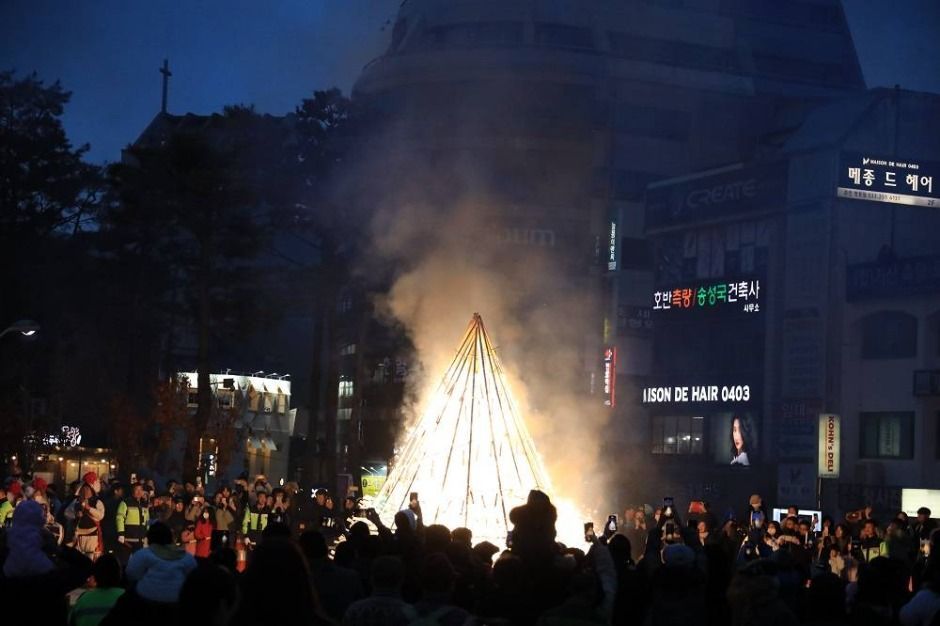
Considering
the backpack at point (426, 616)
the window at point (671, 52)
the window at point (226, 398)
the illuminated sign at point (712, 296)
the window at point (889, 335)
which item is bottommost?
the backpack at point (426, 616)

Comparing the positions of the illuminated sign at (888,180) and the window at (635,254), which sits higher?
the illuminated sign at (888,180)

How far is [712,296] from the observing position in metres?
53.3

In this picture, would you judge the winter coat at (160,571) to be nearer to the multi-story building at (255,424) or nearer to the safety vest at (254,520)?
the safety vest at (254,520)

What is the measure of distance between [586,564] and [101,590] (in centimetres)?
348

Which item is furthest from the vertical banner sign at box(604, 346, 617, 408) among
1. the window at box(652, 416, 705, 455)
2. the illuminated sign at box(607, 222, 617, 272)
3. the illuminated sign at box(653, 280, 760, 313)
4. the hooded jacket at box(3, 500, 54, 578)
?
the hooded jacket at box(3, 500, 54, 578)

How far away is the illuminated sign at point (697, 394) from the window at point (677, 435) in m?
0.69

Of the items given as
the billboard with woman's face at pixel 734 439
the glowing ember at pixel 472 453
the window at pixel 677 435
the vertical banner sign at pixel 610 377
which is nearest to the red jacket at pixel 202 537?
the glowing ember at pixel 472 453

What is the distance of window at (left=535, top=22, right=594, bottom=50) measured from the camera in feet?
244

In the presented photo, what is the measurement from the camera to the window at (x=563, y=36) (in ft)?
244

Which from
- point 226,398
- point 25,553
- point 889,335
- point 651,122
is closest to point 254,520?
point 25,553

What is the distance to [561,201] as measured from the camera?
67.4 meters

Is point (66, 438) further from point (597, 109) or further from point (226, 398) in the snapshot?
point (597, 109)

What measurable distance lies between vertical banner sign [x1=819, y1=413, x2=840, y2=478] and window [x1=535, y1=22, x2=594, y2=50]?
117ft

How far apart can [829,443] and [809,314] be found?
6.80 meters
